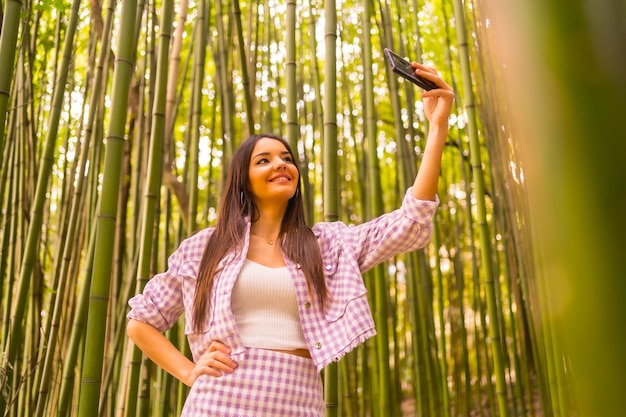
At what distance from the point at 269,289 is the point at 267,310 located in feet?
0.12

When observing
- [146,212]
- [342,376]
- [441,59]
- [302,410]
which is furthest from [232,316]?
[441,59]

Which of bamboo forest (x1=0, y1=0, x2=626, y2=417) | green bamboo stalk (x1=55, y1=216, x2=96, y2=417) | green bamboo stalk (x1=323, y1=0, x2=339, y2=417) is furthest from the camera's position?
green bamboo stalk (x1=55, y1=216, x2=96, y2=417)

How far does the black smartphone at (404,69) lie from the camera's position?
0.88m

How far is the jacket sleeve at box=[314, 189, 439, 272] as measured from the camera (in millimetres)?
1092

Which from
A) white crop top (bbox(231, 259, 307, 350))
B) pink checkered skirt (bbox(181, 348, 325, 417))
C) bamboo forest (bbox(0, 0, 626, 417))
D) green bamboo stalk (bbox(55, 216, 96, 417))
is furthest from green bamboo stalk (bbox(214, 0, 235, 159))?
pink checkered skirt (bbox(181, 348, 325, 417))

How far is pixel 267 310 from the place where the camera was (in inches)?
43.3

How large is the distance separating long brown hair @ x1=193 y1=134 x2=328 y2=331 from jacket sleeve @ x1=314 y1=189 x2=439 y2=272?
7cm

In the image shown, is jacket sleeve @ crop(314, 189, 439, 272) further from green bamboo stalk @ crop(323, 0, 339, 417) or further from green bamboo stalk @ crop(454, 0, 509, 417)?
green bamboo stalk @ crop(454, 0, 509, 417)

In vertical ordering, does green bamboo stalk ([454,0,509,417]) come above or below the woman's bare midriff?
above

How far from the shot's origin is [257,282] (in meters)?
1.10

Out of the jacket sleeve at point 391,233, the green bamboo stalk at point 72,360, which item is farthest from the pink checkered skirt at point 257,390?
the green bamboo stalk at point 72,360

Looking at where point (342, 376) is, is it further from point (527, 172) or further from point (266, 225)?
point (527, 172)

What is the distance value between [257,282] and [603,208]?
92 centimetres

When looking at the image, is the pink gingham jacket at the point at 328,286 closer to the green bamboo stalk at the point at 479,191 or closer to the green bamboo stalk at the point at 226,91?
the green bamboo stalk at the point at 479,191
